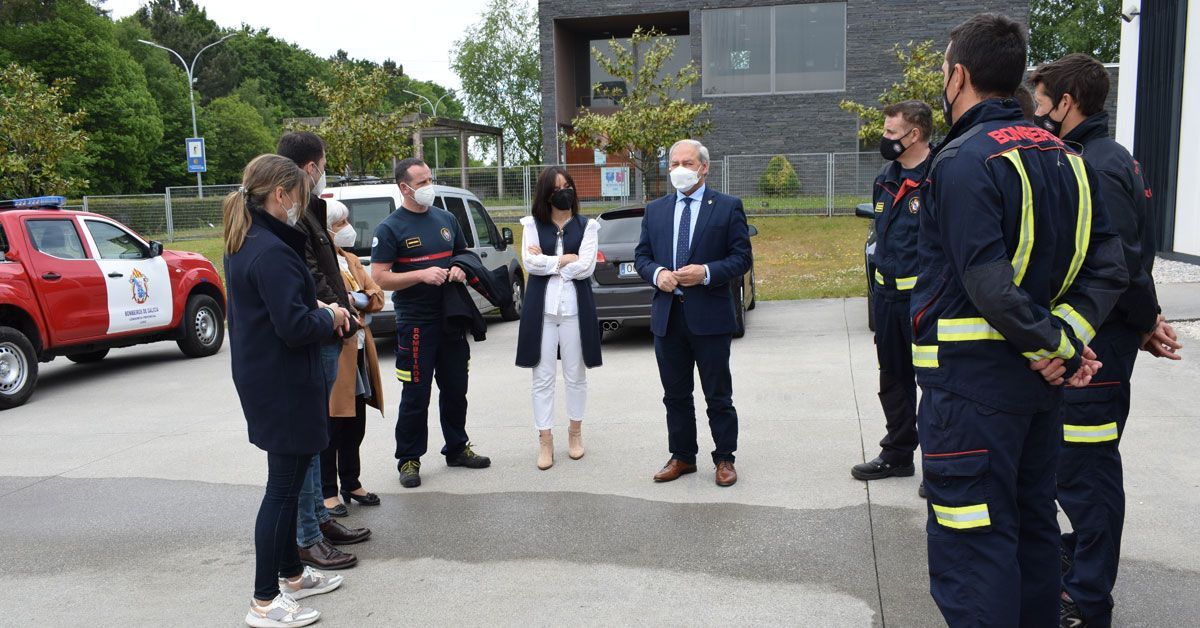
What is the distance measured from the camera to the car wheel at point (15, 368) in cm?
853

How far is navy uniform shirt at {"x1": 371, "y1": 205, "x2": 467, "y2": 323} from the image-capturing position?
18.1 ft

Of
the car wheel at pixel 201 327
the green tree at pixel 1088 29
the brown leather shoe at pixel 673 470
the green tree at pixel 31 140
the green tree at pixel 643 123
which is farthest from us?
the green tree at pixel 1088 29

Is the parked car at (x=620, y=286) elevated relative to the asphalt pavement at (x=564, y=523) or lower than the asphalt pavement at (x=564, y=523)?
elevated

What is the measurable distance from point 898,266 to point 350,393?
2.93 meters

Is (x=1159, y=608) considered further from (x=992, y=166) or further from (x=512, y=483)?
(x=512, y=483)

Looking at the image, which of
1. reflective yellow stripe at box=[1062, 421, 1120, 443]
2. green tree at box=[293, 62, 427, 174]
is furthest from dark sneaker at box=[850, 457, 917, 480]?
green tree at box=[293, 62, 427, 174]

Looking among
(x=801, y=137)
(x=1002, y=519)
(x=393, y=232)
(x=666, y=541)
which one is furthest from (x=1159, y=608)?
(x=801, y=137)

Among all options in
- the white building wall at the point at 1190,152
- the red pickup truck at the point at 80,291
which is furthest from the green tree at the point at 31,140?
the white building wall at the point at 1190,152

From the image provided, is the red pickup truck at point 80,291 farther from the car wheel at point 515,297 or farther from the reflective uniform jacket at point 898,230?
the reflective uniform jacket at point 898,230

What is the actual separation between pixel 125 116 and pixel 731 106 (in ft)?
122

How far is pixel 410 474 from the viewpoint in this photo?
18.3 ft

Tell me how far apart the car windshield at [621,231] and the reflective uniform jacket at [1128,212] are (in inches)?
274

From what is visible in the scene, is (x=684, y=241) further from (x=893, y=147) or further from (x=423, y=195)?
(x=423, y=195)

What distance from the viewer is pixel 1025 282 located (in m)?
2.65
